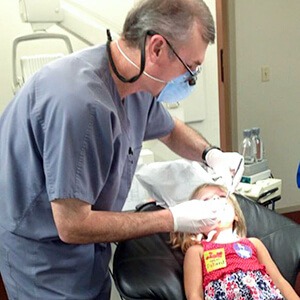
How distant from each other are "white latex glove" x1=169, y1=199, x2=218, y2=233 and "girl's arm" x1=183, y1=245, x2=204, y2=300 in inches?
5.5

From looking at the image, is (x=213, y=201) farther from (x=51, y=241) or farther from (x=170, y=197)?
(x=51, y=241)

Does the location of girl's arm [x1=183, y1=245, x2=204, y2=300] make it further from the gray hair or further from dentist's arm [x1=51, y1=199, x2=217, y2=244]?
the gray hair

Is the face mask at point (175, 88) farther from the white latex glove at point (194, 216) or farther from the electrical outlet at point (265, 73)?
the electrical outlet at point (265, 73)

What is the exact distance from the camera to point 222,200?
4.81ft

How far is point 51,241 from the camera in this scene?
118cm

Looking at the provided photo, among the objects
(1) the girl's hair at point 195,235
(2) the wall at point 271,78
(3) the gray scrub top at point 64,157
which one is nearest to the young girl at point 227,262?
(1) the girl's hair at point 195,235

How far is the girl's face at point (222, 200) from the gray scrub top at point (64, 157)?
34 centimetres

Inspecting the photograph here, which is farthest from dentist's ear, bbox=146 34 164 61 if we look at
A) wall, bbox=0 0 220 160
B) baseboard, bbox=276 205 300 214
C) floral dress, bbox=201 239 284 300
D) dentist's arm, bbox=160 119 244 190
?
baseboard, bbox=276 205 300 214

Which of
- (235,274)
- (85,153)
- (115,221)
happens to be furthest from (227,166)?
(85,153)

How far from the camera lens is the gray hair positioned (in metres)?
1.06

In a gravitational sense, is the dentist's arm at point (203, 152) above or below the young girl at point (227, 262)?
above

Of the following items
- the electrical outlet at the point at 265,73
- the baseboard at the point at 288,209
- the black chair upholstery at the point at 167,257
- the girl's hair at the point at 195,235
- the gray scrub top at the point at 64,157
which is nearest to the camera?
the gray scrub top at the point at 64,157

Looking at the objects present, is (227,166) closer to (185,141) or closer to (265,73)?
(185,141)

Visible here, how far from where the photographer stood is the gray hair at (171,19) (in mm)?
1063
